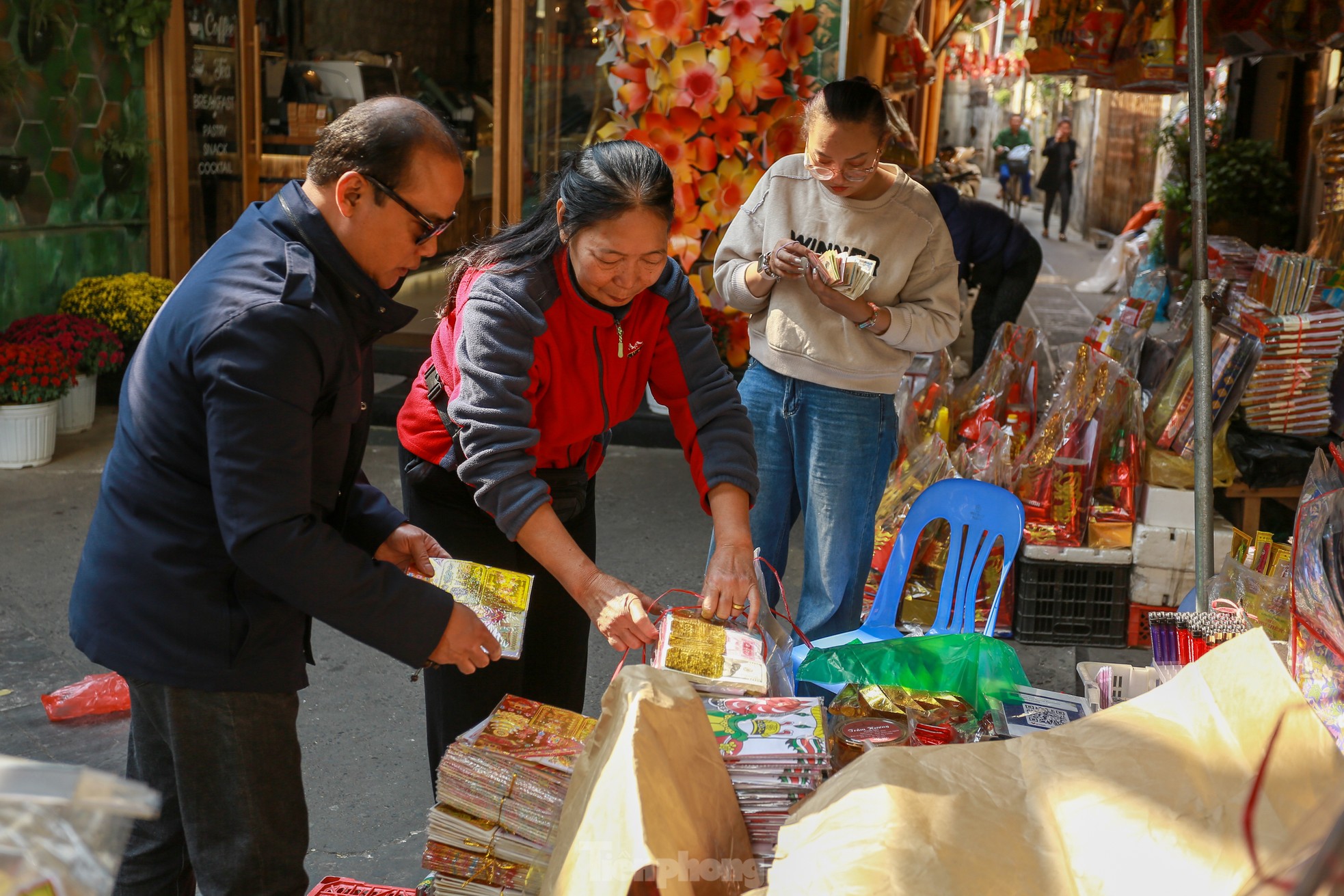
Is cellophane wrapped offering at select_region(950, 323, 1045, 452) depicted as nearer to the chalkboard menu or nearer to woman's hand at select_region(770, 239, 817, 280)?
woman's hand at select_region(770, 239, 817, 280)

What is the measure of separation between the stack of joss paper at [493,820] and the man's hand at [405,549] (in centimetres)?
48

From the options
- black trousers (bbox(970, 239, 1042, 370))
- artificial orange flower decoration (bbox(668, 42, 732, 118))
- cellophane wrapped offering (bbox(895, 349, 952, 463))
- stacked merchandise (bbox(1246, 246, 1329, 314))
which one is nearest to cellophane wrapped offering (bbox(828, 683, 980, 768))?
cellophane wrapped offering (bbox(895, 349, 952, 463))

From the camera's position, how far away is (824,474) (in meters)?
3.01

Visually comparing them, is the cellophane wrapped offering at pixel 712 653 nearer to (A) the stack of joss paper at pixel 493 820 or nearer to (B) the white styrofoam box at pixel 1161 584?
(A) the stack of joss paper at pixel 493 820

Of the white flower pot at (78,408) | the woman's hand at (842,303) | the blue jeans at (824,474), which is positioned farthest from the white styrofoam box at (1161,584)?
the white flower pot at (78,408)

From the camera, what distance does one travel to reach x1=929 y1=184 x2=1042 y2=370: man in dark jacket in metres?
6.15

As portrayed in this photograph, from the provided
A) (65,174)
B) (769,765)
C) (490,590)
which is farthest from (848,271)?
(65,174)

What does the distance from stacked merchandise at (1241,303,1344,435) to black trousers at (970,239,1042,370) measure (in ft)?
8.15

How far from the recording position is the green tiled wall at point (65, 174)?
586 cm

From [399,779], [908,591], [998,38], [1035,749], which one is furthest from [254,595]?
[998,38]

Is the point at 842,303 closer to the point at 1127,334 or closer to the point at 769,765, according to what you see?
the point at 769,765

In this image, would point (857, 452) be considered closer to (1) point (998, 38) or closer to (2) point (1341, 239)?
(2) point (1341, 239)

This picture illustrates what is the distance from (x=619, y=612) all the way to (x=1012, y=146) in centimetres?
2144

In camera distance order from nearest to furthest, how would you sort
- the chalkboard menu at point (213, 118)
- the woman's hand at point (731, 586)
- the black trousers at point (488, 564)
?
the woman's hand at point (731, 586), the black trousers at point (488, 564), the chalkboard menu at point (213, 118)
